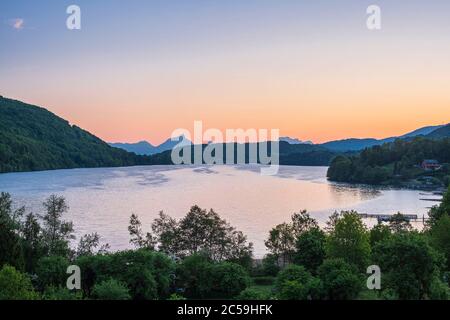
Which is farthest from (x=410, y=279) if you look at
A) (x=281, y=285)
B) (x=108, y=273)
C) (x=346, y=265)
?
(x=108, y=273)

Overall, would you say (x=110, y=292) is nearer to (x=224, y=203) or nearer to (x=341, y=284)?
(x=341, y=284)

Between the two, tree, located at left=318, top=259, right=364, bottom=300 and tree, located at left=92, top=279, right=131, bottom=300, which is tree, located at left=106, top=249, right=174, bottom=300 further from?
tree, located at left=318, top=259, right=364, bottom=300

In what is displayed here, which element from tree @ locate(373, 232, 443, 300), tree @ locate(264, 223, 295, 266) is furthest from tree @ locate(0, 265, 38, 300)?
tree @ locate(264, 223, 295, 266)

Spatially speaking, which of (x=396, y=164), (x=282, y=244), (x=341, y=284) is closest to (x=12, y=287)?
(x=341, y=284)

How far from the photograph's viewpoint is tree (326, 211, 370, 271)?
2942 centimetres

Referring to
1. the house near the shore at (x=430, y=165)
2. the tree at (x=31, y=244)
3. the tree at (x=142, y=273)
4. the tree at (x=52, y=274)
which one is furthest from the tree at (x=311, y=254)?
the house near the shore at (x=430, y=165)

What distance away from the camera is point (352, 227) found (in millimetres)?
30078

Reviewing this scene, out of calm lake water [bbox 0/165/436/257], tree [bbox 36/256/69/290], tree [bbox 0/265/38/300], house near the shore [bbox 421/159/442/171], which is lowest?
calm lake water [bbox 0/165/436/257]

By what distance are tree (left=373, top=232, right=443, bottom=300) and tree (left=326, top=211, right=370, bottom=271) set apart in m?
5.86

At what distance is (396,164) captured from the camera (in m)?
132

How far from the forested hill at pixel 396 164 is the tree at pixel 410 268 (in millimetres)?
100402

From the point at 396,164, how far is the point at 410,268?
116 meters
